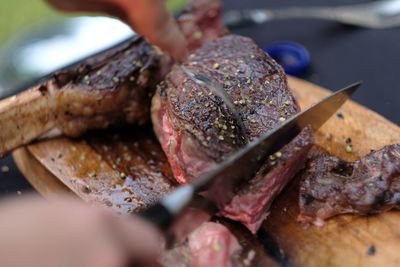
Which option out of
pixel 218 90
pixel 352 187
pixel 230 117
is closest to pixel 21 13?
pixel 218 90

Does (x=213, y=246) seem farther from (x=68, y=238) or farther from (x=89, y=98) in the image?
(x=89, y=98)

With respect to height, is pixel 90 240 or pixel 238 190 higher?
pixel 90 240

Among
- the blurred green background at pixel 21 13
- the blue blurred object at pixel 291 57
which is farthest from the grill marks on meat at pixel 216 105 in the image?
the blurred green background at pixel 21 13

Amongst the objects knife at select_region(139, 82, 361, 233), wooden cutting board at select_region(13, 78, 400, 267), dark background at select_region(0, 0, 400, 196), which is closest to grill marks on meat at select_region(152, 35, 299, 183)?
knife at select_region(139, 82, 361, 233)

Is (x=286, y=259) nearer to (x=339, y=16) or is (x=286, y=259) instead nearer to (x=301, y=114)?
(x=301, y=114)

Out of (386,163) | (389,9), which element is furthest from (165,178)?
(389,9)

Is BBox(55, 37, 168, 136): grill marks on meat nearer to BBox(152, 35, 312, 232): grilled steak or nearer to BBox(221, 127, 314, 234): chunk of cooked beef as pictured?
BBox(152, 35, 312, 232): grilled steak

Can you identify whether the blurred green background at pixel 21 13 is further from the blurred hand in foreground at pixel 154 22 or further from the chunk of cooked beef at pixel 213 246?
the chunk of cooked beef at pixel 213 246

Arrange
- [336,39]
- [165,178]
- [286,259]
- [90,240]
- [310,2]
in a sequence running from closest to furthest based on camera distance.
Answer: [90,240] < [286,259] < [165,178] < [336,39] < [310,2]
